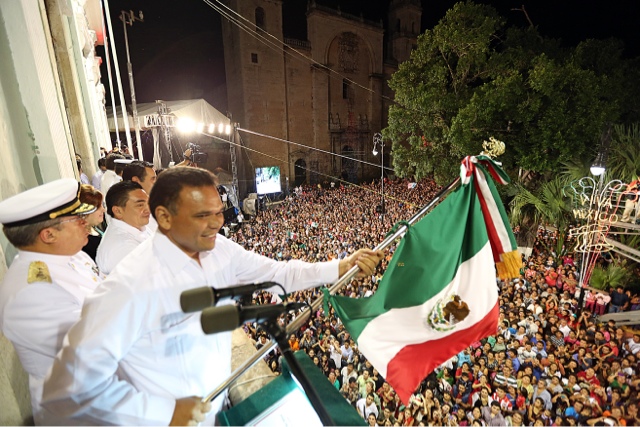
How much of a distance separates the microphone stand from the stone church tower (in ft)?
75.9

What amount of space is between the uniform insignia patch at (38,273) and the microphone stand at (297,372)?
3.91 ft

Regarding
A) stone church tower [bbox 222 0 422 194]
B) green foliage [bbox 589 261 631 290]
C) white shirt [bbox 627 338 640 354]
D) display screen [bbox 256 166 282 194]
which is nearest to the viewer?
white shirt [bbox 627 338 640 354]

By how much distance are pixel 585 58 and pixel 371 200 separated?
41.9 feet

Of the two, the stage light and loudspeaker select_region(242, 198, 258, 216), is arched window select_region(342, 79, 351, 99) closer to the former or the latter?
loudspeaker select_region(242, 198, 258, 216)

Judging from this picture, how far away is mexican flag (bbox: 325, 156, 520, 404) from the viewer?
2.38m

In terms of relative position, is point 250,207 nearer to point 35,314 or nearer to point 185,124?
point 185,124

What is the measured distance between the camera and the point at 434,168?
13445mm

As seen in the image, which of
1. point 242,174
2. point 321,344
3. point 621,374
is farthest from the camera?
point 242,174

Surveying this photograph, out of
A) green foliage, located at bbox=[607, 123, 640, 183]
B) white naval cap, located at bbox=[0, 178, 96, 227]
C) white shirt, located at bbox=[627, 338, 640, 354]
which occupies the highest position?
white naval cap, located at bbox=[0, 178, 96, 227]

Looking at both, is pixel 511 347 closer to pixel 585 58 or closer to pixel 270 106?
pixel 585 58

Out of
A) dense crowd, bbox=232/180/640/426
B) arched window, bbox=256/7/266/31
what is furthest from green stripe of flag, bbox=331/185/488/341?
arched window, bbox=256/7/266/31

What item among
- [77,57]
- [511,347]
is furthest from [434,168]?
[77,57]

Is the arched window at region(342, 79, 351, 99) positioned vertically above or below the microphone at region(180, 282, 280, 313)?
below

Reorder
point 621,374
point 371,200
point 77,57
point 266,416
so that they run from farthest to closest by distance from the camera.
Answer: point 371,200 < point 77,57 < point 621,374 < point 266,416
